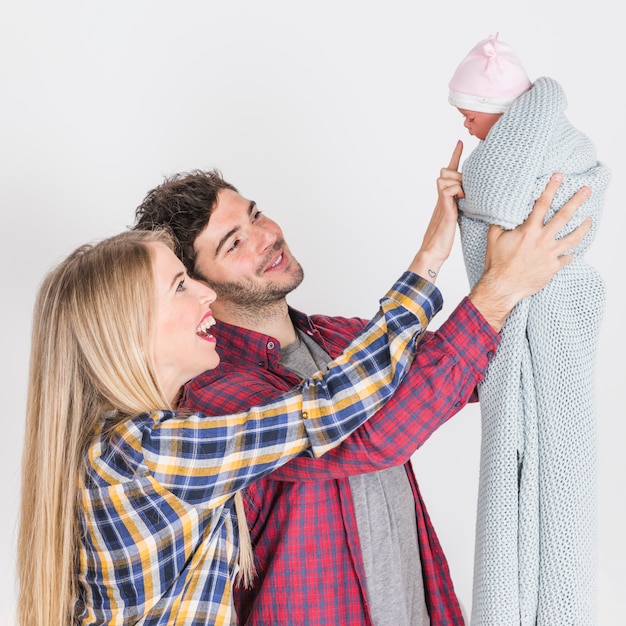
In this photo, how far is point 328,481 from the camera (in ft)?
6.00

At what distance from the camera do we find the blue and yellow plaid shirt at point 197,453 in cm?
157

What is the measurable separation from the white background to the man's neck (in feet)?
1.81

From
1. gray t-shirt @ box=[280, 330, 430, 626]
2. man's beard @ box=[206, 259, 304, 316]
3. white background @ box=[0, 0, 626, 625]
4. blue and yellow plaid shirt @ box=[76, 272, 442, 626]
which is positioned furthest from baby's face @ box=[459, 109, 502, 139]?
white background @ box=[0, 0, 626, 625]

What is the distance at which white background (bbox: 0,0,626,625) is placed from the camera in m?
2.43

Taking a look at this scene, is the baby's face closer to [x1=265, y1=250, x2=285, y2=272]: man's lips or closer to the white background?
[x1=265, y1=250, x2=285, y2=272]: man's lips

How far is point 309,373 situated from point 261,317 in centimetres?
16

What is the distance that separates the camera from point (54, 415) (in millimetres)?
1689

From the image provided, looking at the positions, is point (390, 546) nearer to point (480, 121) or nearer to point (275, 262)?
point (275, 262)

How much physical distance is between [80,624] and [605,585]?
1763 millimetres

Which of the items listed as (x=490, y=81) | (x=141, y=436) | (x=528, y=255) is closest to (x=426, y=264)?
(x=528, y=255)

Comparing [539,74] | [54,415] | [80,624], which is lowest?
[80,624]

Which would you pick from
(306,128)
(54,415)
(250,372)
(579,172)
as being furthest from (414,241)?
(54,415)

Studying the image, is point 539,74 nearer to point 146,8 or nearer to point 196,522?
point 146,8

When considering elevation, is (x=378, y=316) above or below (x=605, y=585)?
above
